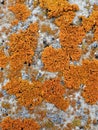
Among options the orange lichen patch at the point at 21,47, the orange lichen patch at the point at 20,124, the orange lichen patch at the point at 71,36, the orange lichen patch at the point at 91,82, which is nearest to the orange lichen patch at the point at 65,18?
the orange lichen patch at the point at 71,36

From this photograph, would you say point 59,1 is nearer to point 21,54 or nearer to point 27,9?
point 27,9

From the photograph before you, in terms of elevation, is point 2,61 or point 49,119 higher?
point 2,61

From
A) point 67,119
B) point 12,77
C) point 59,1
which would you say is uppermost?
point 59,1

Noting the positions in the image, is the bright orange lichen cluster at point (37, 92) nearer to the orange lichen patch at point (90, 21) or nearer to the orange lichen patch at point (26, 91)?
the orange lichen patch at point (26, 91)

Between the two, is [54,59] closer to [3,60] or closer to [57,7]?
[3,60]

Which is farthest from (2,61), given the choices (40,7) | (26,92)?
(40,7)

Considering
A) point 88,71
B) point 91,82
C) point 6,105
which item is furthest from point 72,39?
point 6,105
